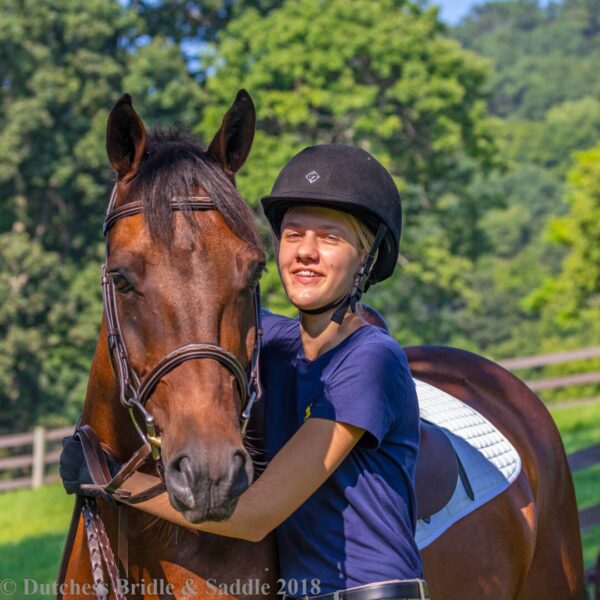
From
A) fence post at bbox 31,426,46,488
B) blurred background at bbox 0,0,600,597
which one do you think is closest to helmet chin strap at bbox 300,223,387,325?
fence post at bbox 31,426,46,488

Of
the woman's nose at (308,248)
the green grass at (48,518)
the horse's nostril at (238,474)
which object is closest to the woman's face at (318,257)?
the woman's nose at (308,248)

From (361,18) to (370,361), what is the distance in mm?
25255

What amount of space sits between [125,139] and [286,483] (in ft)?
3.27

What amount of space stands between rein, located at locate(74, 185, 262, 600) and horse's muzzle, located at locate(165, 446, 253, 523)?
20 centimetres

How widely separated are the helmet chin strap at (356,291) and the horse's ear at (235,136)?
44 cm

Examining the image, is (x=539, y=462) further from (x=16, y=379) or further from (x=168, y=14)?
(x=168, y=14)

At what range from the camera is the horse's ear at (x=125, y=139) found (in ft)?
8.54

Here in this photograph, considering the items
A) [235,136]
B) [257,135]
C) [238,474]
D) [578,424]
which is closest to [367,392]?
[238,474]

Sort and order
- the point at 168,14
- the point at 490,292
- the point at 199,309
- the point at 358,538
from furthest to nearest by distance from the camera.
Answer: the point at 490,292
the point at 168,14
the point at 358,538
the point at 199,309

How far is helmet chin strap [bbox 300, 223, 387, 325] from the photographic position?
277 centimetres

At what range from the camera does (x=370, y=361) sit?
263 centimetres

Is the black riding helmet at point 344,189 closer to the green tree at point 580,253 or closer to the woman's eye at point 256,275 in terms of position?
the woman's eye at point 256,275

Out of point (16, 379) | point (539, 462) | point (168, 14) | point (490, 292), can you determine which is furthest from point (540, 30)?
point (539, 462)

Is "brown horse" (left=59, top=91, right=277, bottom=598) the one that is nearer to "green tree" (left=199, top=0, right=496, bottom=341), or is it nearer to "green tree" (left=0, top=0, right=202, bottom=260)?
"green tree" (left=199, top=0, right=496, bottom=341)
